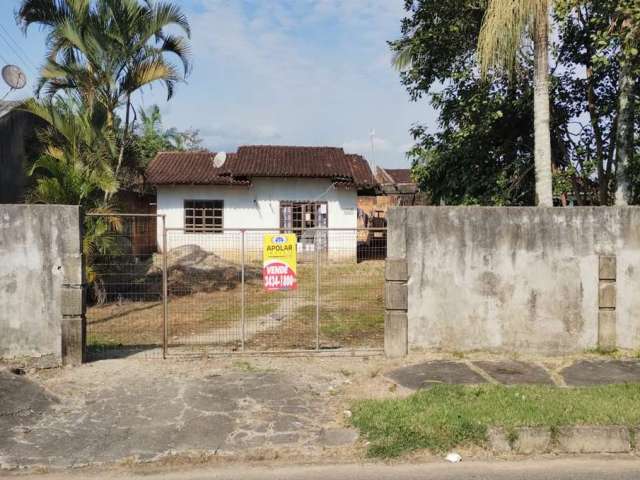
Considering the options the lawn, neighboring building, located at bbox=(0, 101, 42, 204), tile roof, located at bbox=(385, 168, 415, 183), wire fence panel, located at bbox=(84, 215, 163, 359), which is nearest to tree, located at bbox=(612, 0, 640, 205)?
the lawn

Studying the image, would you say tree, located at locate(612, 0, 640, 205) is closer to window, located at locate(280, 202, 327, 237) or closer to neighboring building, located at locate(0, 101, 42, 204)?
window, located at locate(280, 202, 327, 237)

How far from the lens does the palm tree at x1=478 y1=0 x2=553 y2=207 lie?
327 inches

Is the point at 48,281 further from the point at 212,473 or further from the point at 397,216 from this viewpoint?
the point at 397,216

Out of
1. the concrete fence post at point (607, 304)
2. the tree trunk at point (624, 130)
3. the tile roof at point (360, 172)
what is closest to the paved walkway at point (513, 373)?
the concrete fence post at point (607, 304)

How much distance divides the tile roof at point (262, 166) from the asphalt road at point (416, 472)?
53.2ft

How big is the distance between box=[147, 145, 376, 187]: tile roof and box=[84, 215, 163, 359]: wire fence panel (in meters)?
8.54

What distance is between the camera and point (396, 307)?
304 inches

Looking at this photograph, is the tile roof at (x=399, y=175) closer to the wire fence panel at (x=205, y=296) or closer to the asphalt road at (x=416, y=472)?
the wire fence panel at (x=205, y=296)

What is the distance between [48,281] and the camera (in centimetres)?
730

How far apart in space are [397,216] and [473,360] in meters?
2.20

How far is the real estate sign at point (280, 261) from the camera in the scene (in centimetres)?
802

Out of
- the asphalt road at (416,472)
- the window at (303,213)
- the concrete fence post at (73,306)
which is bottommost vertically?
the asphalt road at (416,472)

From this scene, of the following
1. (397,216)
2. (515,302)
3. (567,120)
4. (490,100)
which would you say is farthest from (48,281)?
(567,120)

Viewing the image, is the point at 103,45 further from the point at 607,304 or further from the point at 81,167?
the point at 607,304
